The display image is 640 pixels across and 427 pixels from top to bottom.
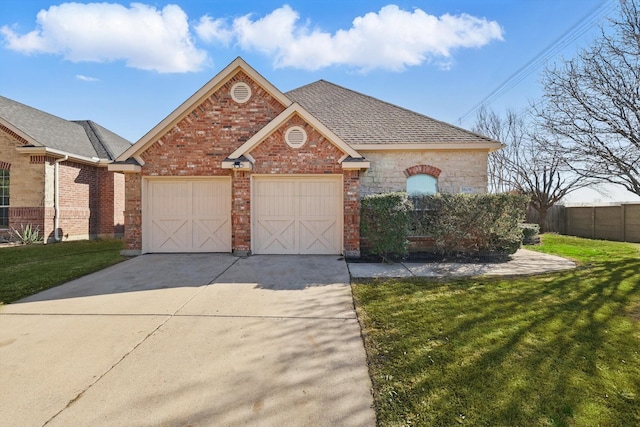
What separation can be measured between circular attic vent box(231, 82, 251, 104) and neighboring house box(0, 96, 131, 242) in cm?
884

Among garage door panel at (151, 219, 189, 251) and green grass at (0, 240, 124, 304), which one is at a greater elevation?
garage door panel at (151, 219, 189, 251)

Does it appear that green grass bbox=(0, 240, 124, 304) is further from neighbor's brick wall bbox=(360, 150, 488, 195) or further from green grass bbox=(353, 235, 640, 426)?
neighbor's brick wall bbox=(360, 150, 488, 195)

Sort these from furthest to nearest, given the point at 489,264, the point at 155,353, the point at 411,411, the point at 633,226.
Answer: the point at 633,226
the point at 489,264
the point at 155,353
the point at 411,411

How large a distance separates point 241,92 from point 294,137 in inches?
99.2

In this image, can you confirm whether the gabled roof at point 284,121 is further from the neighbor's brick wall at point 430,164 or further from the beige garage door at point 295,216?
the neighbor's brick wall at point 430,164

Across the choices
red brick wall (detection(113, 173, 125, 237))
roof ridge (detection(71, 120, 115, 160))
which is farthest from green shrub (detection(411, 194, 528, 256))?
roof ridge (detection(71, 120, 115, 160))

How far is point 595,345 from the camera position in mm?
3707

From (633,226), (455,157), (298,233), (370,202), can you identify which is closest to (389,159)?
(455,157)

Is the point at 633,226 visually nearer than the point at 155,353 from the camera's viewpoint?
No

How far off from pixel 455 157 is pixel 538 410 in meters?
9.79

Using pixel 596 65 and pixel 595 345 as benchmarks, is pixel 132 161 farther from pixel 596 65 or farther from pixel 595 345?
pixel 596 65

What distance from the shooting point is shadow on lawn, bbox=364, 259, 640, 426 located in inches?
102

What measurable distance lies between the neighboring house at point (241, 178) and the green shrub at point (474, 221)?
2.17 meters

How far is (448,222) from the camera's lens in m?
8.70
